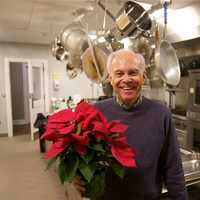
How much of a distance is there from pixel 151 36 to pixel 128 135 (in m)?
1.38

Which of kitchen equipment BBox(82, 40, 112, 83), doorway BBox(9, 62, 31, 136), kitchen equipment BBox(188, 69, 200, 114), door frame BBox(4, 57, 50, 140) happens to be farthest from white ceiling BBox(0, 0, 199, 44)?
doorway BBox(9, 62, 31, 136)

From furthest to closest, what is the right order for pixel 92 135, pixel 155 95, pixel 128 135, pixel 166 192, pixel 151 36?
pixel 155 95 < pixel 151 36 < pixel 166 192 < pixel 128 135 < pixel 92 135

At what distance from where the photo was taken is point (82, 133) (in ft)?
2.53

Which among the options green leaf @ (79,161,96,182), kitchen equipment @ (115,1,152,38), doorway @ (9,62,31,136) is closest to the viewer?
green leaf @ (79,161,96,182)

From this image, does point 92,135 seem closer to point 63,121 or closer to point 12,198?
point 63,121

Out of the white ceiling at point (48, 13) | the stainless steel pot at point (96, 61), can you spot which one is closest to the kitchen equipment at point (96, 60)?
the stainless steel pot at point (96, 61)

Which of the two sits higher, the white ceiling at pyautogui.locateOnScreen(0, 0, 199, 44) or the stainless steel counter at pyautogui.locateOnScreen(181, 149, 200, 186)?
the white ceiling at pyautogui.locateOnScreen(0, 0, 199, 44)

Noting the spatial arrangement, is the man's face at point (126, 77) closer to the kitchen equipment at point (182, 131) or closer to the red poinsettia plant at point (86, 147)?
the red poinsettia plant at point (86, 147)

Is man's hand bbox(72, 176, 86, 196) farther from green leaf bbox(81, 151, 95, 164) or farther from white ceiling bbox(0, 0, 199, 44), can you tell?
white ceiling bbox(0, 0, 199, 44)

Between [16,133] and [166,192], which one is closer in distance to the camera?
[166,192]

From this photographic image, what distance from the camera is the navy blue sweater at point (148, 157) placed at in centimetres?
107

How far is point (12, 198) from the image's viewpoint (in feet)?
9.18

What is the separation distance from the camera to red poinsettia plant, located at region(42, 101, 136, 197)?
77cm

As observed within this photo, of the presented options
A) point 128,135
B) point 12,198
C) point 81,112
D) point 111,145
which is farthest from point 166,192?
point 12,198
